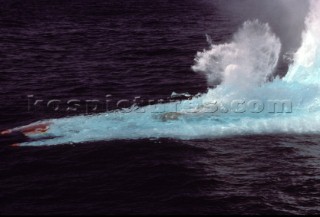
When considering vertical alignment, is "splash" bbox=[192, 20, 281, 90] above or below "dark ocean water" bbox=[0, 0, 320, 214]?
above

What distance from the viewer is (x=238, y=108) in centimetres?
3991

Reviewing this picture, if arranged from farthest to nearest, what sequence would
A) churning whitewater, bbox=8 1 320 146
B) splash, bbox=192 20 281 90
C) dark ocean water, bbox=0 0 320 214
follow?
splash, bbox=192 20 281 90 < churning whitewater, bbox=8 1 320 146 < dark ocean water, bbox=0 0 320 214

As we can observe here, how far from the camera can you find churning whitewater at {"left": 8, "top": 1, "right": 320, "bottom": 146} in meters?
36.2

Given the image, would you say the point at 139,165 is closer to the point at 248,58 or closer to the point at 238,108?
the point at 238,108

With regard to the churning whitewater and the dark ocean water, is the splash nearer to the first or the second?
the churning whitewater

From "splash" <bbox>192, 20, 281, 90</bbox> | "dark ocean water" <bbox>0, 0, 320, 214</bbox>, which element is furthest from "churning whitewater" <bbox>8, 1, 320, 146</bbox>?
"dark ocean water" <bbox>0, 0, 320, 214</bbox>

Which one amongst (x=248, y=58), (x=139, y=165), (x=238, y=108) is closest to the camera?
(x=139, y=165)

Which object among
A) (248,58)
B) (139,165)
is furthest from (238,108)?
(139,165)

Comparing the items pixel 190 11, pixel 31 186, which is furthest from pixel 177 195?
pixel 190 11

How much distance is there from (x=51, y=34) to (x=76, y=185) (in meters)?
49.3

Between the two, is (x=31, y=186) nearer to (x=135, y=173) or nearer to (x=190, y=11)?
(x=135, y=173)

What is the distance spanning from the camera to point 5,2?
10869cm

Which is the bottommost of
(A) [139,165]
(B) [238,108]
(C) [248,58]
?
(A) [139,165]

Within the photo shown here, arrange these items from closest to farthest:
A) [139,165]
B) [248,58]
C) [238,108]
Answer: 1. [139,165]
2. [238,108]
3. [248,58]
